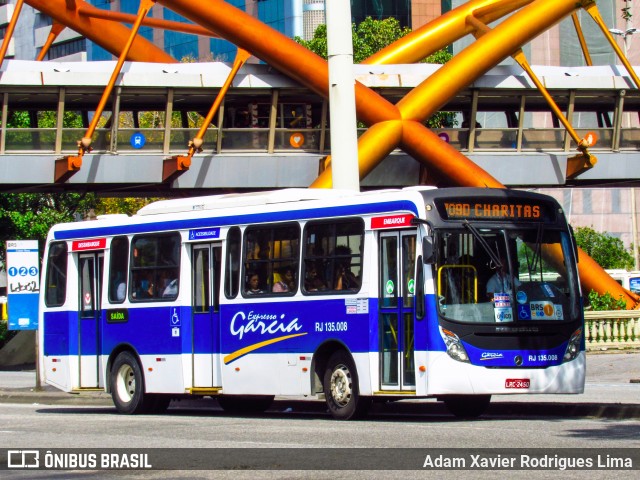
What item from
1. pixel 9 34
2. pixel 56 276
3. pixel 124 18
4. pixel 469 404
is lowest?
pixel 469 404

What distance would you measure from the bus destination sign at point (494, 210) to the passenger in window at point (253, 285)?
3.37m

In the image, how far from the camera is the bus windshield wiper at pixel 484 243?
1694 centimetres

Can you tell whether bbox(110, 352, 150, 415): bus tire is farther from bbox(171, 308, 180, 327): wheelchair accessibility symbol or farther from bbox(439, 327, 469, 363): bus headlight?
bbox(439, 327, 469, 363): bus headlight

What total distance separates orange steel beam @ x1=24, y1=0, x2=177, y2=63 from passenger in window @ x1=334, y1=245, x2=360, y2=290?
82.4ft

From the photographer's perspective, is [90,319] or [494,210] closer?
[494,210]

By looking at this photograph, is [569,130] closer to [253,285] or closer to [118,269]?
[118,269]

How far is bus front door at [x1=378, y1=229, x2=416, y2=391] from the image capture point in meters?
16.9

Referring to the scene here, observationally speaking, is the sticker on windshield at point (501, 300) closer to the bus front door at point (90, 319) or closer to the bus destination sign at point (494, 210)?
the bus destination sign at point (494, 210)

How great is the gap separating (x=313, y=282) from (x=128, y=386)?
4.38 meters

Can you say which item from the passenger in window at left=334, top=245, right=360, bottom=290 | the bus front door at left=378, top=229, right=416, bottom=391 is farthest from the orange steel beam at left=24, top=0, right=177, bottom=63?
the bus front door at left=378, top=229, right=416, bottom=391

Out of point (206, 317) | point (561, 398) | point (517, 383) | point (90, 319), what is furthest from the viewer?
point (90, 319)

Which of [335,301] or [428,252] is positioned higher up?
[428,252]

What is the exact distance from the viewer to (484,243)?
1697 centimetres

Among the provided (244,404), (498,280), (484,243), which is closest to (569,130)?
(244,404)
